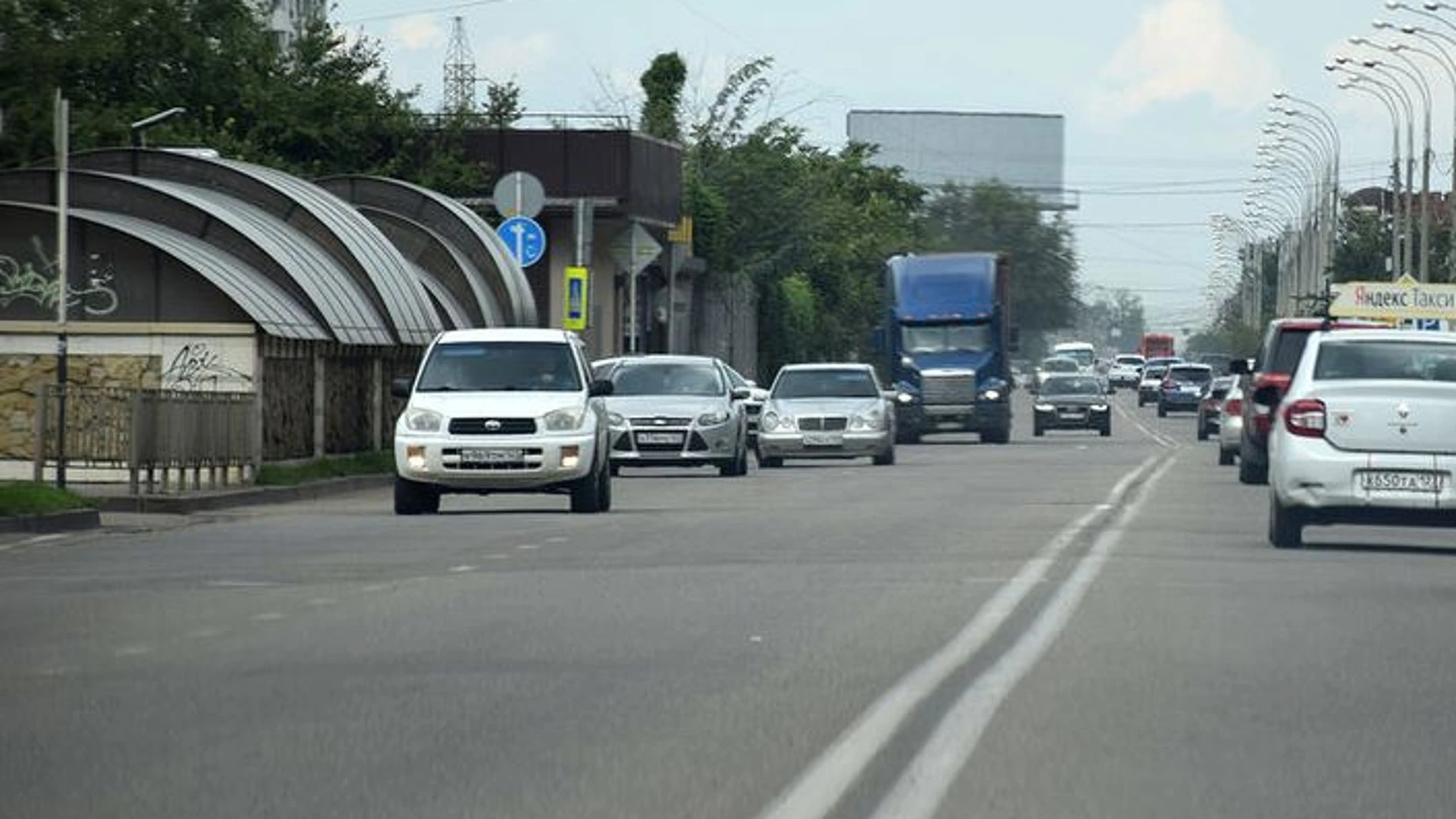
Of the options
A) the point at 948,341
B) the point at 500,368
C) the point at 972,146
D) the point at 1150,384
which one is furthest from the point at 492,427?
the point at 972,146

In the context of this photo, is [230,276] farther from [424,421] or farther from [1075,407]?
[1075,407]

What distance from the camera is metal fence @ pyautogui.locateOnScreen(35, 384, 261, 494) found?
32594mm

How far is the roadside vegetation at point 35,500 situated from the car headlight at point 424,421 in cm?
286

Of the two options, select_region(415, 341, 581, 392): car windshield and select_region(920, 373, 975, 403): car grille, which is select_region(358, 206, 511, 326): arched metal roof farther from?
select_region(415, 341, 581, 392): car windshield

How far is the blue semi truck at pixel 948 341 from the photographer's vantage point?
6562cm

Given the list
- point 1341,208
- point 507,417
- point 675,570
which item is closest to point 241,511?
point 507,417

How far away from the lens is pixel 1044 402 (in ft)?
253

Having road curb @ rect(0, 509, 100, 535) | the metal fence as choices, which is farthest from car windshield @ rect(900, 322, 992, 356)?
road curb @ rect(0, 509, 100, 535)

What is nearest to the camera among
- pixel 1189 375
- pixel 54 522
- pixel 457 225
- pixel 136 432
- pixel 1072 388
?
pixel 54 522

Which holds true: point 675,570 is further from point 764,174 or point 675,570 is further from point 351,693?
point 764,174

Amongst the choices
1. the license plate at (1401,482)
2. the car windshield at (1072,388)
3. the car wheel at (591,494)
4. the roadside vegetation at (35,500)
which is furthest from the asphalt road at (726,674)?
the car windshield at (1072,388)

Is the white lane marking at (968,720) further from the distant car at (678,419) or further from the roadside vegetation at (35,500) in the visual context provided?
the distant car at (678,419)

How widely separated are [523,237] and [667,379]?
6.97 m

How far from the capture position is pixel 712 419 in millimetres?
41469
